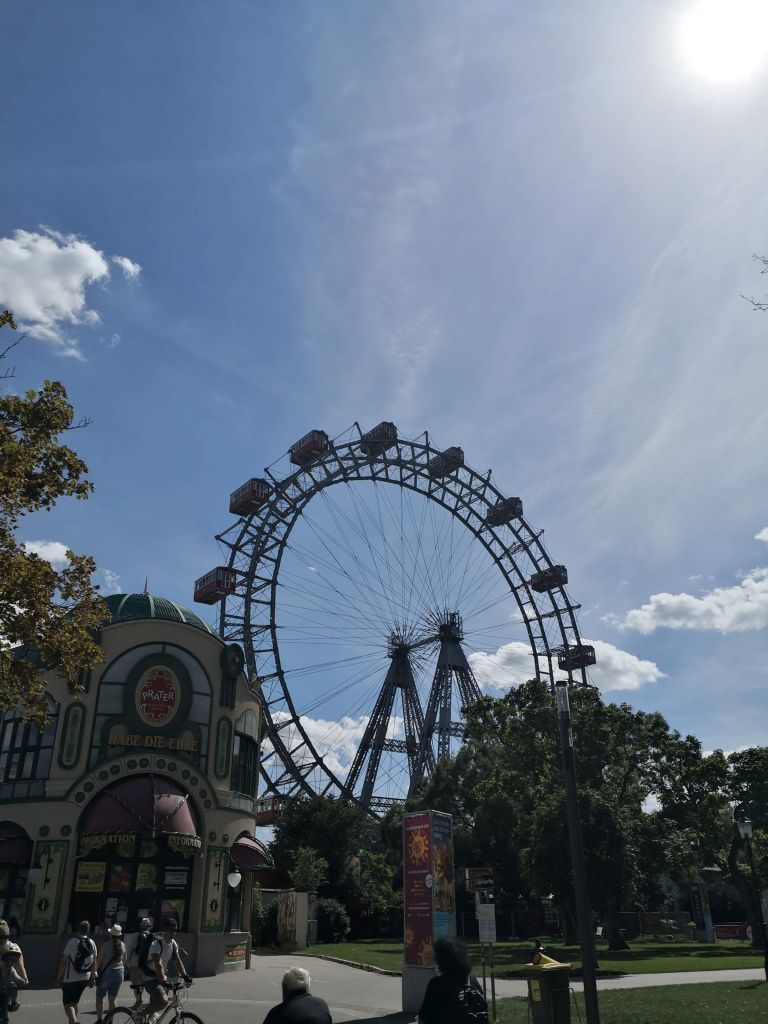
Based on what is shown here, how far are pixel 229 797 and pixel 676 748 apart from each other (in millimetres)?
24174

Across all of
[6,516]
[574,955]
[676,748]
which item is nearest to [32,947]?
[6,516]

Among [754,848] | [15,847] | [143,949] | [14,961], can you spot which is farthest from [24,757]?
[754,848]

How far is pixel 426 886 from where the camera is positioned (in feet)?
58.0

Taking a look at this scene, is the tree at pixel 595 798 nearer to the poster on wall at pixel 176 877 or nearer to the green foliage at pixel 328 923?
the green foliage at pixel 328 923

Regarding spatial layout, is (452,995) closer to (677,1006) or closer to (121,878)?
(677,1006)

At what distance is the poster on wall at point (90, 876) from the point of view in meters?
24.0

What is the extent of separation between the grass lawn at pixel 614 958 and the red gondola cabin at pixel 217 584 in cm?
1950

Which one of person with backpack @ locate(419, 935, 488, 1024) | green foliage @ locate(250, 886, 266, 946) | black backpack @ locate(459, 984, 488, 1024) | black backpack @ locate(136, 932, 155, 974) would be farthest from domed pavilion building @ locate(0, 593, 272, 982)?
black backpack @ locate(459, 984, 488, 1024)

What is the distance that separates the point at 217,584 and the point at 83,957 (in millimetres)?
35378

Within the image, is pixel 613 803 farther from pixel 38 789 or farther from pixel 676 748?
pixel 38 789

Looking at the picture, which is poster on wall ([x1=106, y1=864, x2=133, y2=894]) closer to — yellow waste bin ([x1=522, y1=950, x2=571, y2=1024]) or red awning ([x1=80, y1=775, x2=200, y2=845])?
red awning ([x1=80, y1=775, x2=200, y2=845])

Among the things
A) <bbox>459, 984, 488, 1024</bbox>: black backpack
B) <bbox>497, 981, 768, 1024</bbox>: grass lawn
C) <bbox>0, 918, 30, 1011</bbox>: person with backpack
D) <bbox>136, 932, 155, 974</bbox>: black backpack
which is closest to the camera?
<bbox>459, 984, 488, 1024</bbox>: black backpack

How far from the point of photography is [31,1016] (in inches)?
627

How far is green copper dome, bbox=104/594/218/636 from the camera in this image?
2850 centimetres
